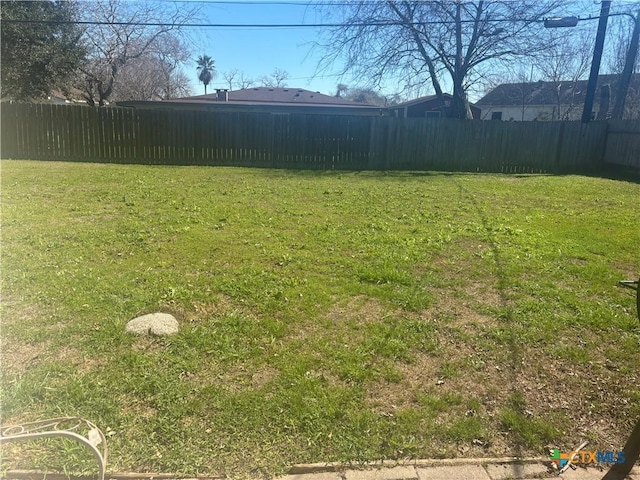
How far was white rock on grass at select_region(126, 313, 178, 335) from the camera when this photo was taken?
316 cm

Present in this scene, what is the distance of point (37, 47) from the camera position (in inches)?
841

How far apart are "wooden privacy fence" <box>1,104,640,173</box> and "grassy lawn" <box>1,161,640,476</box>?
25.2 ft

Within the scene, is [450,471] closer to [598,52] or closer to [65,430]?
[65,430]

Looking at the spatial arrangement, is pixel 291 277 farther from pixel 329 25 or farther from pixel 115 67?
pixel 115 67

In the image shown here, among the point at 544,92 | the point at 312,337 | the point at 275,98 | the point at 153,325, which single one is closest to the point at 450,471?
the point at 312,337

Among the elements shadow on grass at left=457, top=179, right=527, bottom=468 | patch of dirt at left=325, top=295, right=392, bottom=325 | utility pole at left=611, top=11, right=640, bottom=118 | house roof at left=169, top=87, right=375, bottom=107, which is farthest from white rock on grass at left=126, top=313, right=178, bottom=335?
house roof at left=169, top=87, right=375, bottom=107

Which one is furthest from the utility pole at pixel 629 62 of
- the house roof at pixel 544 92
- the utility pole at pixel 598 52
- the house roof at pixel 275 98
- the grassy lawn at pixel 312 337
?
the grassy lawn at pixel 312 337

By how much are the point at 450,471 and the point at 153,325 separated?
214 cm

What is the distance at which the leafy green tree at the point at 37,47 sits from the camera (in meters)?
20.1

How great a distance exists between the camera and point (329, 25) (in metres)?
16.2

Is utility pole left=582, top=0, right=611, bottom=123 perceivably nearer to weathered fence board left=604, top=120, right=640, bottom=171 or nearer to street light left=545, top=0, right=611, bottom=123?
street light left=545, top=0, right=611, bottom=123

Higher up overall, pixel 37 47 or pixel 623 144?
pixel 37 47

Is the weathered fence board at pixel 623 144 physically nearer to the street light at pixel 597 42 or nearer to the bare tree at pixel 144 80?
the street light at pixel 597 42

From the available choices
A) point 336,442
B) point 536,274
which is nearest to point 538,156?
point 536,274
